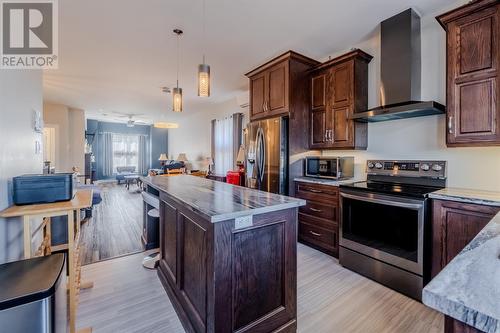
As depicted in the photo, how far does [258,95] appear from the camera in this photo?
3746 mm

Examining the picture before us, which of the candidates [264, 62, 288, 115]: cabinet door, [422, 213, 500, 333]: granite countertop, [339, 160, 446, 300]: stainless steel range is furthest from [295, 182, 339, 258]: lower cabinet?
[422, 213, 500, 333]: granite countertop

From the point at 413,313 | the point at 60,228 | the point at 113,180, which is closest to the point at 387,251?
the point at 413,313

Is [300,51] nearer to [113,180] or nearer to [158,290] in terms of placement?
[158,290]

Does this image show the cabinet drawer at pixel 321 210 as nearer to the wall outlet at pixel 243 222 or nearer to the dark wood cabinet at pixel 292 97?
the dark wood cabinet at pixel 292 97

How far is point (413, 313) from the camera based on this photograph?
6.04 feet

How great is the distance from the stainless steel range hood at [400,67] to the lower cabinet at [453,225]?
1.00m

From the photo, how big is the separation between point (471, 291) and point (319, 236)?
2.55 m

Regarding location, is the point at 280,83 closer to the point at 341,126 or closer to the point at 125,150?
the point at 341,126

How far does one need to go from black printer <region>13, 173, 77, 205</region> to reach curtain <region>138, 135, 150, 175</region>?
10.3 metres

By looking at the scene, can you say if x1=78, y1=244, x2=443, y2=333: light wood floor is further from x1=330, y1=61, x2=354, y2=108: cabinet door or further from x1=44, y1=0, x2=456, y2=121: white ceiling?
x1=44, y1=0, x2=456, y2=121: white ceiling

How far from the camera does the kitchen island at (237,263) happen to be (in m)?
1.30

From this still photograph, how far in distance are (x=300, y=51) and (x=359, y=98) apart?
3.56 feet

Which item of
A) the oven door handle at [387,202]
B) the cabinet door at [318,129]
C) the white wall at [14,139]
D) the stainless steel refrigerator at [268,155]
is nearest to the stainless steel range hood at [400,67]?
the cabinet door at [318,129]

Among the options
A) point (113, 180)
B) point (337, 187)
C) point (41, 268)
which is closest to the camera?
point (41, 268)
